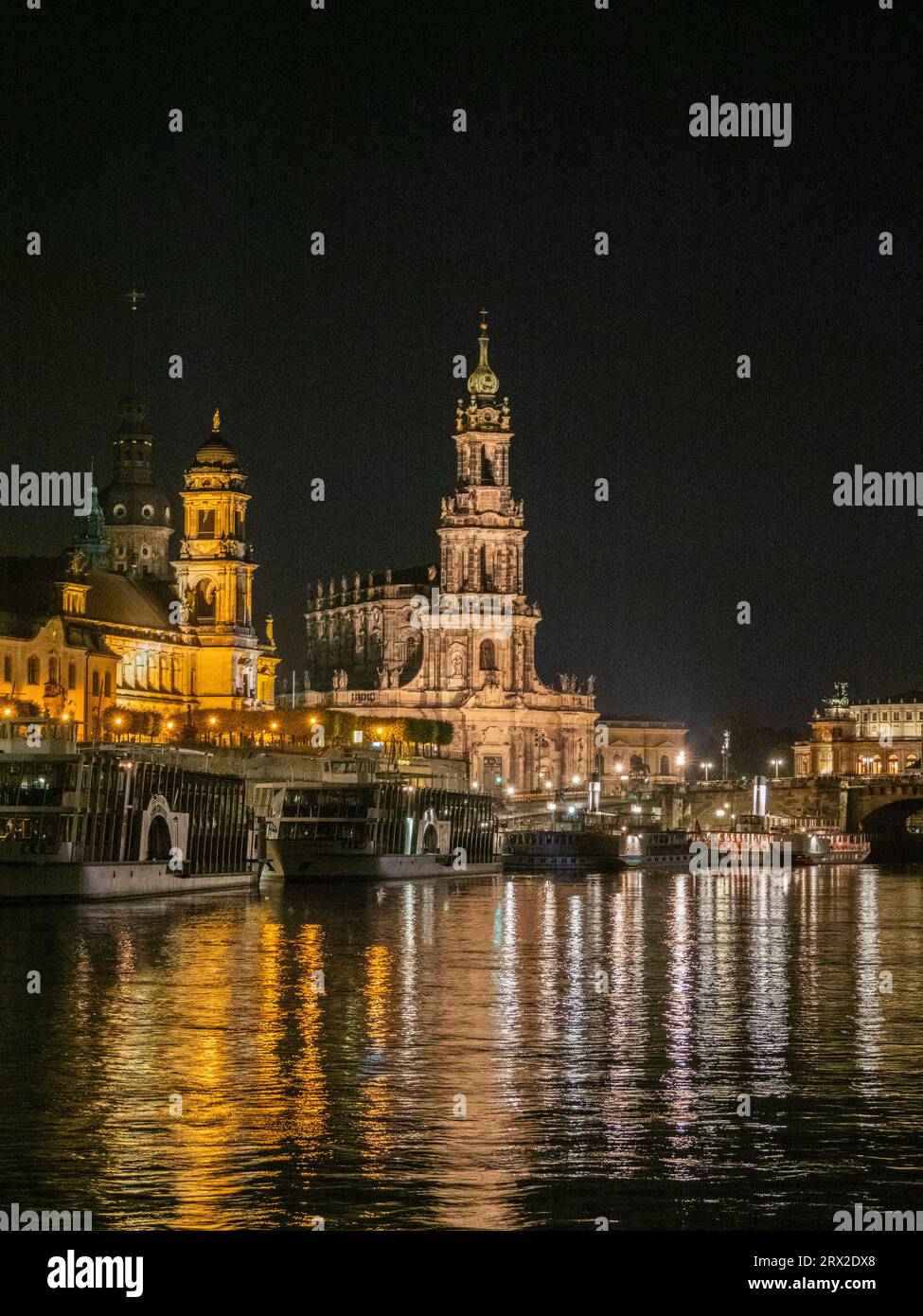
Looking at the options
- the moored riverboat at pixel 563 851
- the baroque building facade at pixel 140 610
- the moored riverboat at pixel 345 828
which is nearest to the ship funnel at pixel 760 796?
the moored riverboat at pixel 563 851

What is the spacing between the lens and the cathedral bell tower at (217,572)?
6924 inches

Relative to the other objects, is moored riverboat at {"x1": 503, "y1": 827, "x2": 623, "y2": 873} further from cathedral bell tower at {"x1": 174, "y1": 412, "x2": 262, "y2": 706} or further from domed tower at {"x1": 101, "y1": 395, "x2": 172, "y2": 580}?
domed tower at {"x1": 101, "y1": 395, "x2": 172, "y2": 580}

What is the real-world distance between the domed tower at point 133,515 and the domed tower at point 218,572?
1901 cm

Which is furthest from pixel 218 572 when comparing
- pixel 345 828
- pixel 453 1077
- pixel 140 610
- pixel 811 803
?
pixel 453 1077

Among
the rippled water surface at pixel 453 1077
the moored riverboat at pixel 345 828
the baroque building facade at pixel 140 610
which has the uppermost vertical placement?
the baroque building facade at pixel 140 610

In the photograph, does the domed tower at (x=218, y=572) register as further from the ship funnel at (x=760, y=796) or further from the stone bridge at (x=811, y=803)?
the ship funnel at (x=760, y=796)

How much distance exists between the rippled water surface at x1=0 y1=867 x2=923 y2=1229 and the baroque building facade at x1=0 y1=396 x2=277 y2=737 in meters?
84.6

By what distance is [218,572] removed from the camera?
577 ft

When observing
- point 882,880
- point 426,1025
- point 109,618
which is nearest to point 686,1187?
point 426,1025

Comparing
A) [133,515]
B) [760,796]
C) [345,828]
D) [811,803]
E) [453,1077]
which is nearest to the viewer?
[453,1077]

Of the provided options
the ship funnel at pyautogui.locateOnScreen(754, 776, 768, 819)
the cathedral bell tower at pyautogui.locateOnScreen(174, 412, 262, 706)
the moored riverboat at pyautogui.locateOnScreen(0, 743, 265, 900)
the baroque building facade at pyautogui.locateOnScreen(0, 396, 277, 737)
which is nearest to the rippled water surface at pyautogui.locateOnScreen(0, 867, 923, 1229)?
the moored riverboat at pyautogui.locateOnScreen(0, 743, 265, 900)

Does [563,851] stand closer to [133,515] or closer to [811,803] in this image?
[811,803]

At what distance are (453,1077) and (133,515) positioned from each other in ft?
547
